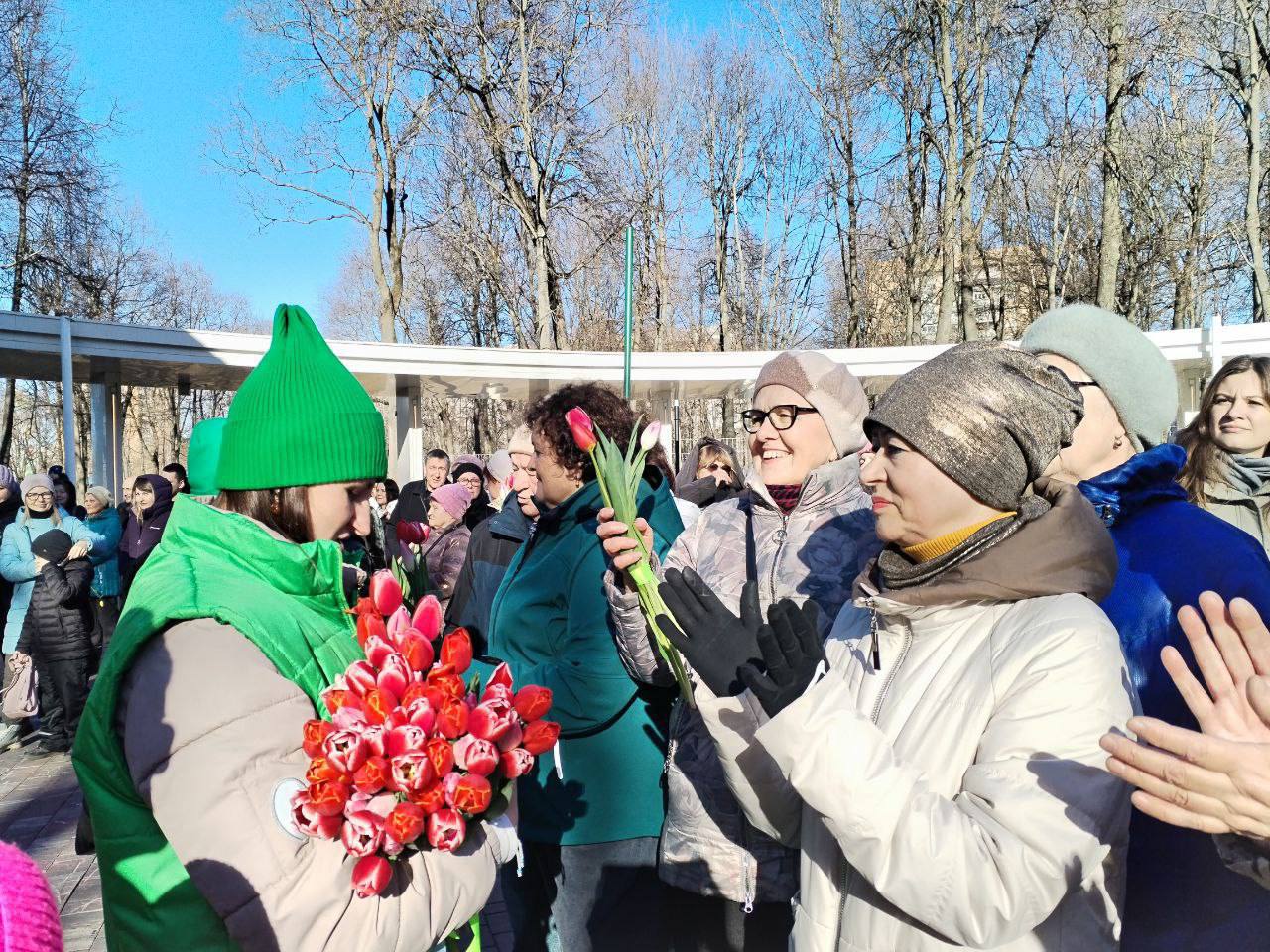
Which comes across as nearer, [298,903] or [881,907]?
[298,903]

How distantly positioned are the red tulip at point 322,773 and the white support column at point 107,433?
583 inches

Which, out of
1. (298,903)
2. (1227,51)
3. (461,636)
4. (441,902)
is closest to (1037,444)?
(461,636)

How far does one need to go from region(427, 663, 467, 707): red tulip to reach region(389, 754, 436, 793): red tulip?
0.11 meters

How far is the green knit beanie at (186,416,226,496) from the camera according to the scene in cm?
236

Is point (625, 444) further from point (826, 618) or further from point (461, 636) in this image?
point (461, 636)

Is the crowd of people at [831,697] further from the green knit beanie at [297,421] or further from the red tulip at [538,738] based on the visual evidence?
the red tulip at [538,738]

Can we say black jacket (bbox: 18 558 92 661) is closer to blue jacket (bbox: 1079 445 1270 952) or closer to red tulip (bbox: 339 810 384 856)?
red tulip (bbox: 339 810 384 856)

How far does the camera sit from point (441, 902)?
1.54m

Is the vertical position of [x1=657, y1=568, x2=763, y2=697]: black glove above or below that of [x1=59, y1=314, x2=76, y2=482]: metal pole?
below

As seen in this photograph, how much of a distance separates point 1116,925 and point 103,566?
8.64 m

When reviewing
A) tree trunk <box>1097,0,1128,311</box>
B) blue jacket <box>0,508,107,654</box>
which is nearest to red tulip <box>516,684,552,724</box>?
blue jacket <box>0,508,107,654</box>

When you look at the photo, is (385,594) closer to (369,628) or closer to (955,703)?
(369,628)

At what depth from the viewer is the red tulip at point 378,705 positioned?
1429 mm

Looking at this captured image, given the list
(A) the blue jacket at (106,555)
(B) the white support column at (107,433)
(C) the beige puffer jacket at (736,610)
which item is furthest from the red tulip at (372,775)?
(B) the white support column at (107,433)
